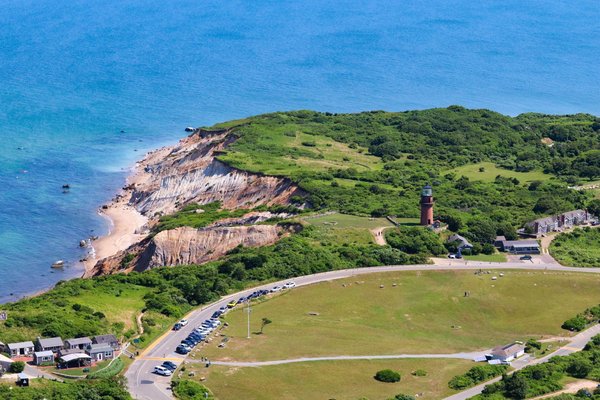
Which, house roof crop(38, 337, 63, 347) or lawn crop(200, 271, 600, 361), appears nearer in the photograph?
house roof crop(38, 337, 63, 347)

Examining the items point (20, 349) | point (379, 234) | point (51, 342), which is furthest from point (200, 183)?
point (20, 349)

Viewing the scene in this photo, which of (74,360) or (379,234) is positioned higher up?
(379,234)

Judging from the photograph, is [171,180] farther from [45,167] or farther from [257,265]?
[257,265]

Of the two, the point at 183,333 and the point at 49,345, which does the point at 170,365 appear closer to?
the point at 183,333

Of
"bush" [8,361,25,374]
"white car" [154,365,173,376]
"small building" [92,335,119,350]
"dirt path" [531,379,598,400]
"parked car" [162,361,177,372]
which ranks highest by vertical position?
"small building" [92,335,119,350]

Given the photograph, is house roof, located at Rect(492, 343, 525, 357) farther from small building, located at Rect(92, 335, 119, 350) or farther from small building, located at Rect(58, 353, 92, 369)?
small building, located at Rect(58, 353, 92, 369)

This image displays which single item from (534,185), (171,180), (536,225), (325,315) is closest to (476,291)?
(325,315)

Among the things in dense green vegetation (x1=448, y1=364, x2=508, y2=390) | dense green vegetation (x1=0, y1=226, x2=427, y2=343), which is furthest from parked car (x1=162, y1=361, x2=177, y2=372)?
dense green vegetation (x1=448, y1=364, x2=508, y2=390)
